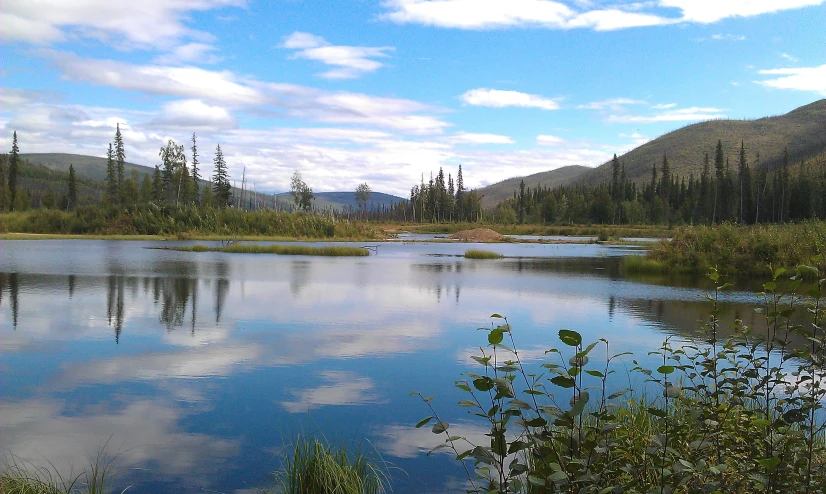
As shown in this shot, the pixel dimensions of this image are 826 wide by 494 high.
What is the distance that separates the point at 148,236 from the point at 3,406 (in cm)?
5814

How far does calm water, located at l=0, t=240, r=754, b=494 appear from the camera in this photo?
702 cm

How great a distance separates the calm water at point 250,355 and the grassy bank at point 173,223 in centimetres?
3775

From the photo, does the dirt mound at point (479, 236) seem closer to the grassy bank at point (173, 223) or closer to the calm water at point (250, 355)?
the grassy bank at point (173, 223)

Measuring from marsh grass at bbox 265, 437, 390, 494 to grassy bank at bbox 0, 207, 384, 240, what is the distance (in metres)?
59.7

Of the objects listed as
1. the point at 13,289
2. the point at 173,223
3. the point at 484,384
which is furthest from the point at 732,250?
the point at 173,223

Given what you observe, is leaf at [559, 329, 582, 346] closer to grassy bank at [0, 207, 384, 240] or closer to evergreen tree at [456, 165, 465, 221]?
grassy bank at [0, 207, 384, 240]

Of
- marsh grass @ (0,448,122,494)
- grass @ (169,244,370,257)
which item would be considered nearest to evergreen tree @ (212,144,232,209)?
grass @ (169,244,370,257)

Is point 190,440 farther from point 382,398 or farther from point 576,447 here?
point 576,447

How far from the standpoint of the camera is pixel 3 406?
27.3ft

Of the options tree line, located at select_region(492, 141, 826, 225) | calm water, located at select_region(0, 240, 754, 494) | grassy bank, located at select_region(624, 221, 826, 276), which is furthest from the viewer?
tree line, located at select_region(492, 141, 826, 225)

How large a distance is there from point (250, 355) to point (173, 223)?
57.0 m

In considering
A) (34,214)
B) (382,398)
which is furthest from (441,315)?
(34,214)

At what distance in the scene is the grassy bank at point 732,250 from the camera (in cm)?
2717

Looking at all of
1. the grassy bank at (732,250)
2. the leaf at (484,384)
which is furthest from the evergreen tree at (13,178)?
the leaf at (484,384)
